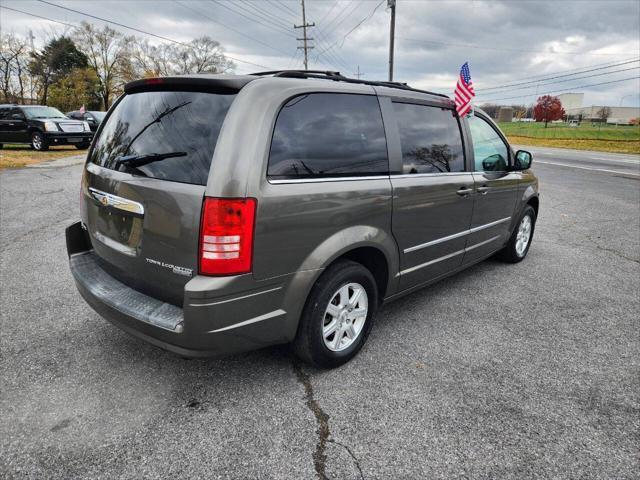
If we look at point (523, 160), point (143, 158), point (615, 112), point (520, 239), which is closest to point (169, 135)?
point (143, 158)

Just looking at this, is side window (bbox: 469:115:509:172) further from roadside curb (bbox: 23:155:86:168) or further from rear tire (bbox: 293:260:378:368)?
roadside curb (bbox: 23:155:86:168)

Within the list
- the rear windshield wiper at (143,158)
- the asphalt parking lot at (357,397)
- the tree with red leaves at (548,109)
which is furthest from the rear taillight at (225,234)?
the tree with red leaves at (548,109)

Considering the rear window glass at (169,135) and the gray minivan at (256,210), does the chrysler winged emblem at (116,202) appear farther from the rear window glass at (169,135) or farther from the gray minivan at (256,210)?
the rear window glass at (169,135)

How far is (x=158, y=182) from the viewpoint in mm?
2213

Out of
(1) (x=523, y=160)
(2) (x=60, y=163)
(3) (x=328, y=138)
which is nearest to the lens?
(3) (x=328, y=138)

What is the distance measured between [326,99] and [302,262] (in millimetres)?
984

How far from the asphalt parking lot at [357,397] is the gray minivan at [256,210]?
375 millimetres

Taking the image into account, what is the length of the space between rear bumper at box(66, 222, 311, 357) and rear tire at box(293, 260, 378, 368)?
129 mm

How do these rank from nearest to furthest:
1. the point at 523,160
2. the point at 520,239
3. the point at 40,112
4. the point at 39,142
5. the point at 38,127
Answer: the point at 523,160 → the point at 520,239 → the point at 38,127 → the point at 40,112 → the point at 39,142

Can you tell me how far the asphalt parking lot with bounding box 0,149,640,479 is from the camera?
6.62 ft

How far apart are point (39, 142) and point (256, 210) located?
18.0 meters

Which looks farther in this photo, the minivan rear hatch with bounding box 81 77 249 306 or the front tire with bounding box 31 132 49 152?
the front tire with bounding box 31 132 49 152

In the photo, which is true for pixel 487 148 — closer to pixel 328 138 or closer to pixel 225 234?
pixel 328 138

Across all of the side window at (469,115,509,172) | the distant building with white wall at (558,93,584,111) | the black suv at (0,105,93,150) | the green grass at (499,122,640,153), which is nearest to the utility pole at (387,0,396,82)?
the green grass at (499,122,640,153)
